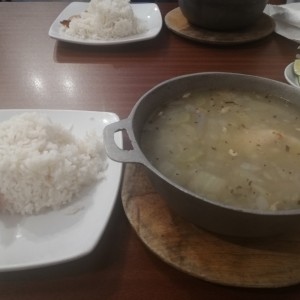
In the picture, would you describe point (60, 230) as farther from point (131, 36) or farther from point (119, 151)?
point (131, 36)

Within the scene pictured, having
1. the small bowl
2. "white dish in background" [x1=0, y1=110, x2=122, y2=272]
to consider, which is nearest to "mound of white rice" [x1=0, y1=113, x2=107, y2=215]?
"white dish in background" [x1=0, y1=110, x2=122, y2=272]

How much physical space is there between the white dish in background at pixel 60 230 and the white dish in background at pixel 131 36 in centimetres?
100

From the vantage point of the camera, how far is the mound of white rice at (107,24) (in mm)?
1867

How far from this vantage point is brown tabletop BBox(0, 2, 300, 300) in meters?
0.78

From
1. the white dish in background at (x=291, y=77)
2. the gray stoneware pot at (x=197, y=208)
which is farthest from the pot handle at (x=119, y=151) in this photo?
the white dish in background at (x=291, y=77)

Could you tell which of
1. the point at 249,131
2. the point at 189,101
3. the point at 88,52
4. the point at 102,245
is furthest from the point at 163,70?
the point at 102,245

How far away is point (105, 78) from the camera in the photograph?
1645 millimetres

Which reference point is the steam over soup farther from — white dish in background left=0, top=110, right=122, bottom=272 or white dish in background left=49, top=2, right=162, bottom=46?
white dish in background left=49, top=2, right=162, bottom=46

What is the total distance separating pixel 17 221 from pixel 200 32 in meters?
1.44

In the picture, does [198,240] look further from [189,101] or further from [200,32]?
[200,32]

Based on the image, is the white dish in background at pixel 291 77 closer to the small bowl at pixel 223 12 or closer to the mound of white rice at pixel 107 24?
the small bowl at pixel 223 12

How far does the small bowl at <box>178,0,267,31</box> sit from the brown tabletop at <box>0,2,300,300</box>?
0.11 m

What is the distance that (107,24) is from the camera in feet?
6.21

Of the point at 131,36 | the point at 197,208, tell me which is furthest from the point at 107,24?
the point at 197,208
